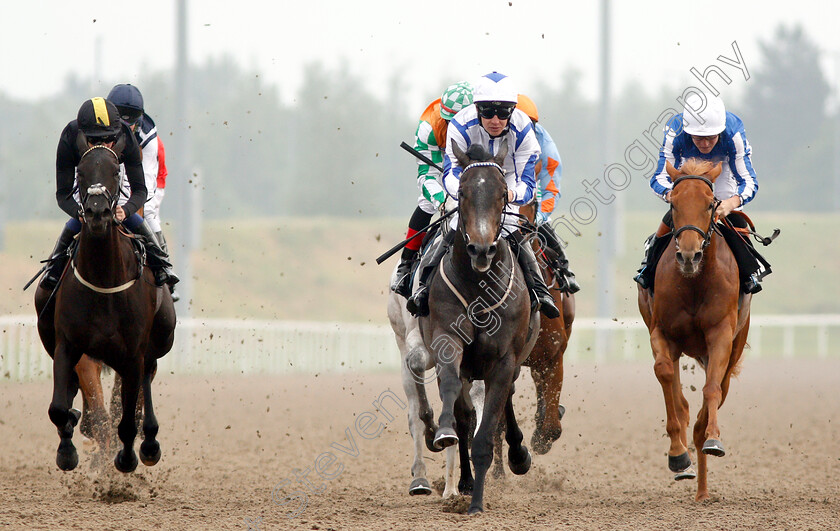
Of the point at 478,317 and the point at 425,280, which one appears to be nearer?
the point at 478,317

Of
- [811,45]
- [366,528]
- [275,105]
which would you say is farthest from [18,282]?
Result: [811,45]

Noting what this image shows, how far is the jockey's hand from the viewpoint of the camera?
7.68 meters

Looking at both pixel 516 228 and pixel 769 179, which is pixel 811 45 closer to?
pixel 769 179

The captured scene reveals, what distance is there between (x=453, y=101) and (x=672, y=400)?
2.68 meters

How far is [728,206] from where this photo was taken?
25.7 feet

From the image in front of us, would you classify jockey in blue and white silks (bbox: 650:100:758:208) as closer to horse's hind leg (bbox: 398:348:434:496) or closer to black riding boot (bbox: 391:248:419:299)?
black riding boot (bbox: 391:248:419:299)

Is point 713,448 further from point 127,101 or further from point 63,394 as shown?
point 127,101

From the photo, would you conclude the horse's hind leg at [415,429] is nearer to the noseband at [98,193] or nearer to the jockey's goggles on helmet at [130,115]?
the noseband at [98,193]

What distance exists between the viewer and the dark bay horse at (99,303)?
21.7 ft

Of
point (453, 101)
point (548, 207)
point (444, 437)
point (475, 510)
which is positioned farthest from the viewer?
point (548, 207)

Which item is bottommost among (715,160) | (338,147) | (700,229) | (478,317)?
(478,317)

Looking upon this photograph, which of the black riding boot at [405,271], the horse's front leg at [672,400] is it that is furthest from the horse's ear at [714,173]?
the black riding boot at [405,271]

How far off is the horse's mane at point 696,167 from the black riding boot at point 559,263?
137cm

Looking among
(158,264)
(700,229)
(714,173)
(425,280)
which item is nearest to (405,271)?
(425,280)
